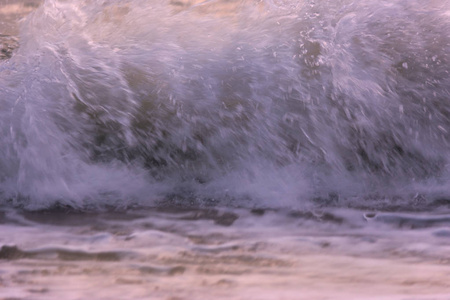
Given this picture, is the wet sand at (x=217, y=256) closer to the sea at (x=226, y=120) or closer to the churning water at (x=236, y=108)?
the sea at (x=226, y=120)

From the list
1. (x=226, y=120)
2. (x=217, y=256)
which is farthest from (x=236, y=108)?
(x=217, y=256)

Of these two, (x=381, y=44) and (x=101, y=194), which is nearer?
(x=101, y=194)

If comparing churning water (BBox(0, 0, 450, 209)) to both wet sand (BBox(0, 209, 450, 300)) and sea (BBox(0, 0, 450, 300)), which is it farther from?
wet sand (BBox(0, 209, 450, 300))

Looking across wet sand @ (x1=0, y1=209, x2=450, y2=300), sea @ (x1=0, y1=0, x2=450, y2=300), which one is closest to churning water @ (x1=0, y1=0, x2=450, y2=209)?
sea @ (x1=0, y1=0, x2=450, y2=300)

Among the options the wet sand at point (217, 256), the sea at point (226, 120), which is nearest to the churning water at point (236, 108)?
the sea at point (226, 120)

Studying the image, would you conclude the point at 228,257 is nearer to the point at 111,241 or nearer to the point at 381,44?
the point at 111,241

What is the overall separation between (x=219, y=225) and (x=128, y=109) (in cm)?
63

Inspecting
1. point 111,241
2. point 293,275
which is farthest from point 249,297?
point 111,241

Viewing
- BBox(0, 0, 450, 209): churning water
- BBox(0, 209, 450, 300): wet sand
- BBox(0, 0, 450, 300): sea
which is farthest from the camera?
BBox(0, 0, 450, 209): churning water

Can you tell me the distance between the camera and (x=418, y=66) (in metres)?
1.84

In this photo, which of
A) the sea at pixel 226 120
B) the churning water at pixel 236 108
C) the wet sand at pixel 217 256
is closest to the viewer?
the wet sand at pixel 217 256

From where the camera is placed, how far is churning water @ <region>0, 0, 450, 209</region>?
1.73 metres

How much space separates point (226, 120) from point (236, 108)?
0.21ft

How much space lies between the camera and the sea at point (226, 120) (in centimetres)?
162
